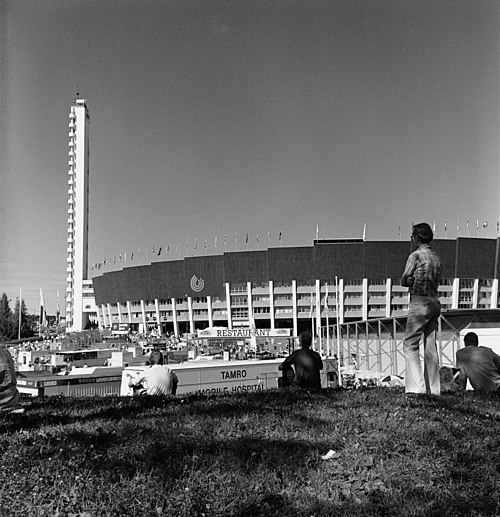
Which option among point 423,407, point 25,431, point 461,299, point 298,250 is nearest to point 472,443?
point 423,407

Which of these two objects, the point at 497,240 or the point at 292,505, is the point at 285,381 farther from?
the point at 497,240

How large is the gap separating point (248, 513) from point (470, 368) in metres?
6.24

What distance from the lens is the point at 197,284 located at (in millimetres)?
106125

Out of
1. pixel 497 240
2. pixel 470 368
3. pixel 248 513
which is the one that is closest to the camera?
pixel 248 513

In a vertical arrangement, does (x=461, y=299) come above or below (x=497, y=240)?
below

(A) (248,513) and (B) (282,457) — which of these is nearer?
(A) (248,513)

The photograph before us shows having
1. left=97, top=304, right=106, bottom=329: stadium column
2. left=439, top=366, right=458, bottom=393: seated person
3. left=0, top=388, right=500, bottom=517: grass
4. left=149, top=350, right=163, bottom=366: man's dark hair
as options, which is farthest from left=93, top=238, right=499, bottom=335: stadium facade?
left=0, top=388, right=500, bottom=517: grass

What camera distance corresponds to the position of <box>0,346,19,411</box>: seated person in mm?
6375

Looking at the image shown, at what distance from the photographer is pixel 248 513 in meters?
4.64

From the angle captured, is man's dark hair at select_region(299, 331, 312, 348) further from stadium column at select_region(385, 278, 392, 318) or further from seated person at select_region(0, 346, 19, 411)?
stadium column at select_region(385, 278, 392, 318)

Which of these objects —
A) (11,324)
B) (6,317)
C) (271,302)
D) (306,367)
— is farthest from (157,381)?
(6,317)

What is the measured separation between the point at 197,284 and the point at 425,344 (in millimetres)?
98286

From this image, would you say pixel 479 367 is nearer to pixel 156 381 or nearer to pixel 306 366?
pixel 306 366

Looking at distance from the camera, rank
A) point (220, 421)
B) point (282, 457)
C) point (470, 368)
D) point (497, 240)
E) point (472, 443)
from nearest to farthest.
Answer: point (282, 457) → point (472, 443) → point (220, 421) → point (470, 368) → point (497, 240)
